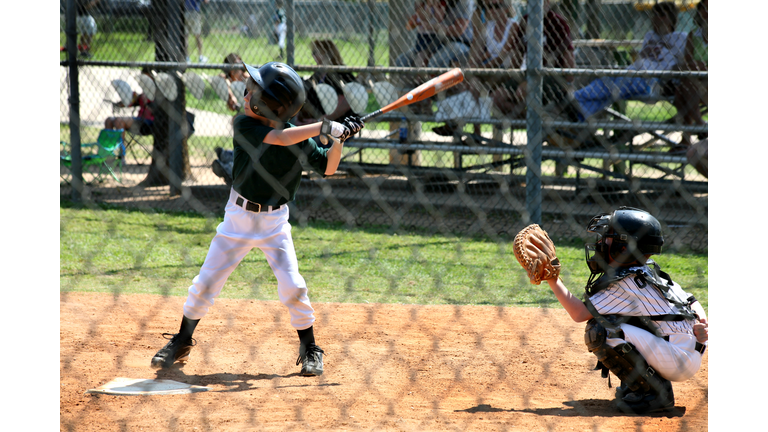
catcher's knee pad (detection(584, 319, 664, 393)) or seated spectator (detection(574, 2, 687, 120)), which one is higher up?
seated spectator (detection(574, 2, 687, 120))

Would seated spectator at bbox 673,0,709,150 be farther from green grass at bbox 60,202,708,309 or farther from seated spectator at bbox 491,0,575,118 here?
green grass at bbox 60,202,708,309

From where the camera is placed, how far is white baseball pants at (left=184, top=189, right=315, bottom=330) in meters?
3.17

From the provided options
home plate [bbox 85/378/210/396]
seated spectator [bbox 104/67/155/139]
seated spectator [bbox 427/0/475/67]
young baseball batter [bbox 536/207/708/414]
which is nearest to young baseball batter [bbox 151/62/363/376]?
home plate [bbox 85/378/210/396]

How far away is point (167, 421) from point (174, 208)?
16.7 feet

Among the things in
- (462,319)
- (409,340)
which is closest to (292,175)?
(409,340)

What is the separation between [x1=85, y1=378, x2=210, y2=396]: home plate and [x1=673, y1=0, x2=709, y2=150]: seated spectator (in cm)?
534

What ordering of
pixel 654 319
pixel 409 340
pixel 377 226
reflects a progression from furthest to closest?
pixel 377 226
pixel 409 340
pixel 654 319

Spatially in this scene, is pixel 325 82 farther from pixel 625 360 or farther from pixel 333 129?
pixel 625 360

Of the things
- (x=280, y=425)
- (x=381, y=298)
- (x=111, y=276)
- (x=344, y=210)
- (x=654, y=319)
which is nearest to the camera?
(x=280, y=425)

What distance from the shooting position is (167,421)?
2.58 m

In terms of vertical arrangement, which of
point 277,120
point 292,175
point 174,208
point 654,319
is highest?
point 277,120

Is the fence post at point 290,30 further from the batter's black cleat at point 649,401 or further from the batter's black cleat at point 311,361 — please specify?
the batter's black cleat at point 649,401

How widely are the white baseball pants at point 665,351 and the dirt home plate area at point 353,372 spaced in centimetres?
17

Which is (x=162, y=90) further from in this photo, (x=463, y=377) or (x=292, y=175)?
(x=463, y=377)
